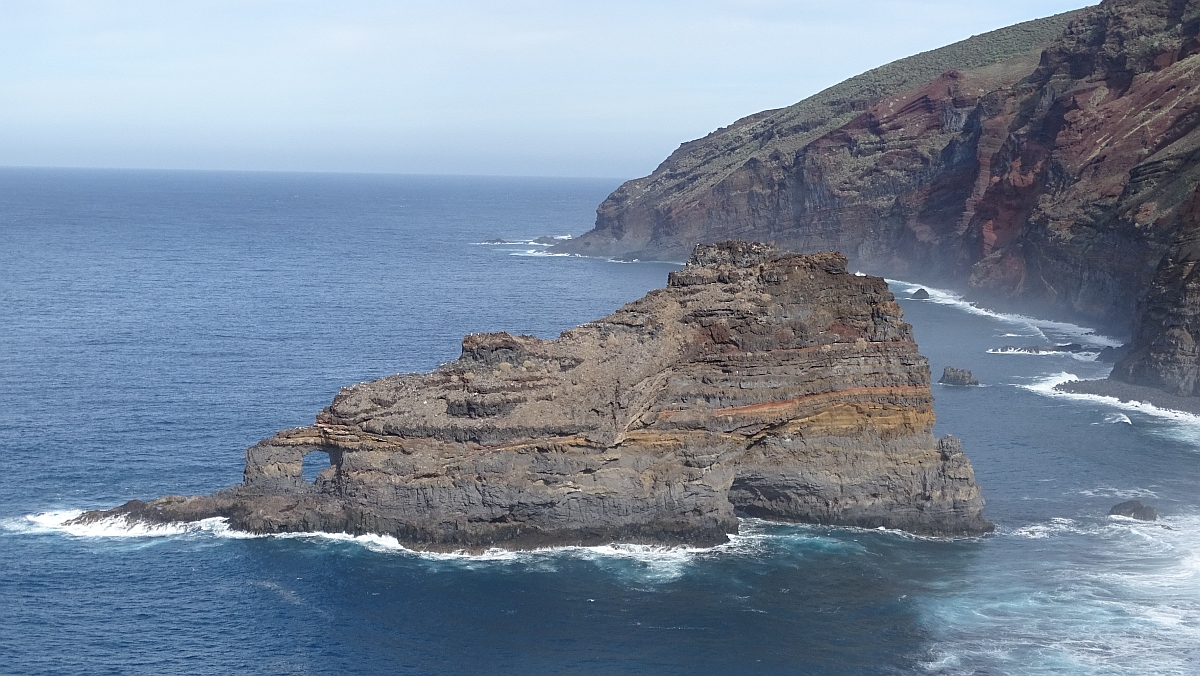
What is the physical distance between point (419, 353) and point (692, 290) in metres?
44.4

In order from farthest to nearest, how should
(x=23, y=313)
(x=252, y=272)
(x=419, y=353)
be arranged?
1. (x=252, y=272)
2. (x=23, y=313)
3. (x=419, y=353)

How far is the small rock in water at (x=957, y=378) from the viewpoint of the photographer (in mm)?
102000

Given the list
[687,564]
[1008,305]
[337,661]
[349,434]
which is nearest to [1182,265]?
[1008,305]

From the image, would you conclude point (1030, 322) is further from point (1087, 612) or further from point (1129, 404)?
point (1087, 612)

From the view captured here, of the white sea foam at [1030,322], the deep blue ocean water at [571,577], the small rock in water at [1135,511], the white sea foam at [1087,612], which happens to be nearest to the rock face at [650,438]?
the deep blue ocean water at [571,577]

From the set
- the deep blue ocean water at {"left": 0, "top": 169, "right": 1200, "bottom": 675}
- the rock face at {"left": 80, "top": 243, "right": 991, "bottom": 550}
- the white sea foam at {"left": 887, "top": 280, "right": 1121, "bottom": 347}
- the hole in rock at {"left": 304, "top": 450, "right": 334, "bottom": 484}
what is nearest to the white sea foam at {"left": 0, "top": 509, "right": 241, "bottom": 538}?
the deep blue ocean water at {"left": 0, "top": 169, "right": 1200, "bottom": 675}

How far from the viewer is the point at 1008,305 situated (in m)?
146

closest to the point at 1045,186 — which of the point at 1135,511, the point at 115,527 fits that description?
the point at 1135,511

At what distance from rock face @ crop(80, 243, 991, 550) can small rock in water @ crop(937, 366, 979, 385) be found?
3818cm

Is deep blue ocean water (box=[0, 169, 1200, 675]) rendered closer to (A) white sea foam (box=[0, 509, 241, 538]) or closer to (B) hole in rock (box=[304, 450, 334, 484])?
(A) white sea foam (box=[0, 509, 241, 538])

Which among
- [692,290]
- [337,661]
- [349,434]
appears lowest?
[337,661]

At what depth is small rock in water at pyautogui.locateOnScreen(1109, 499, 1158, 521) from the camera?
67688 millimetres

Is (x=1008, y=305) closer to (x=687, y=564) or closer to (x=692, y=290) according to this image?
(x=692, y=290)

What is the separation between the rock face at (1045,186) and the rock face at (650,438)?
139 ft
